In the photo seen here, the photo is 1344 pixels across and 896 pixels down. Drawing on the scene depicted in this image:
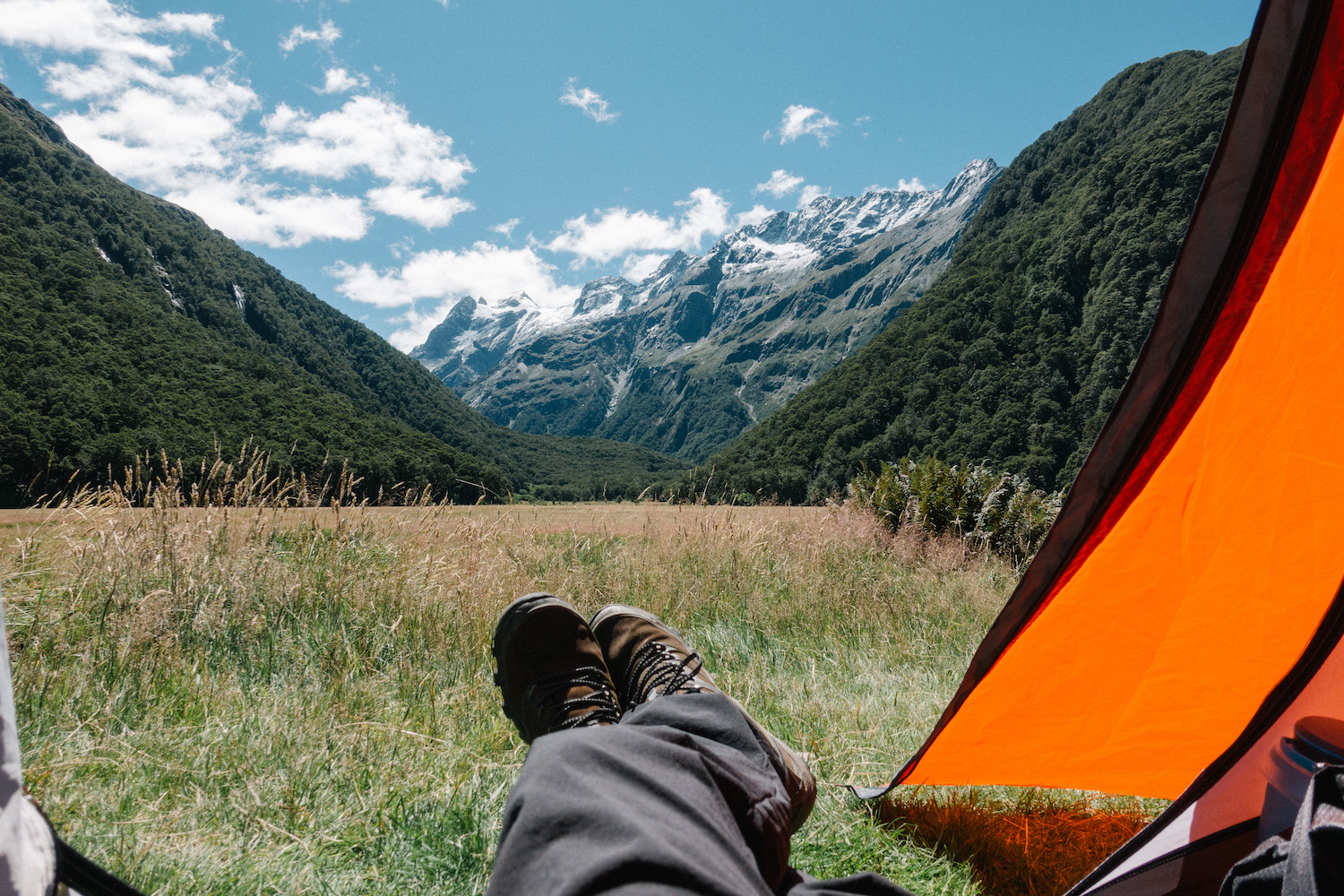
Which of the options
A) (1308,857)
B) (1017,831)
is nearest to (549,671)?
(1017,831)

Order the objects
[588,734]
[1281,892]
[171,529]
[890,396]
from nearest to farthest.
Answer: [1281,892], [588,734], [171,529], [890,396]

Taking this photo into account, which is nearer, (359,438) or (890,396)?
(359,438)

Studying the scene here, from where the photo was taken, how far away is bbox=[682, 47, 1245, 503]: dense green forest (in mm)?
38375

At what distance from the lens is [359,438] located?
44.5m

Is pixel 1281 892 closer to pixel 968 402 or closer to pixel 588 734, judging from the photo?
pixel 588 734

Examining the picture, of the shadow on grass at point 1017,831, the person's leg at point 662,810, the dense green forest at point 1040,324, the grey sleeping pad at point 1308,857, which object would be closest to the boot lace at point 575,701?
the person's leg at point 662,810

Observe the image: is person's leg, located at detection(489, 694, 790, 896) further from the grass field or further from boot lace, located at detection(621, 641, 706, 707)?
the grass field

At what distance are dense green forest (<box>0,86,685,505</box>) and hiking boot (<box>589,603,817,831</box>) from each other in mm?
2598

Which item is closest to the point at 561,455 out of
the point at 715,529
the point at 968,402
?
the point at 968,402

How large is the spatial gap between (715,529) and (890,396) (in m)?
55.1

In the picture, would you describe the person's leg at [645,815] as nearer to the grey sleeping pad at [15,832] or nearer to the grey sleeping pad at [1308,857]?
the grey sleeping pad at [15,832]

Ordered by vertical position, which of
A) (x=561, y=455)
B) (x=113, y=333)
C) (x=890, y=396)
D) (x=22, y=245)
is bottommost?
(x=561, y=455)

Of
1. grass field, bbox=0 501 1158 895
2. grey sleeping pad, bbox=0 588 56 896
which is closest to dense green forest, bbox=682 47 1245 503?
grass field, bbox=0 501 1158 895

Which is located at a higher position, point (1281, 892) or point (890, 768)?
point (1281, 892)
